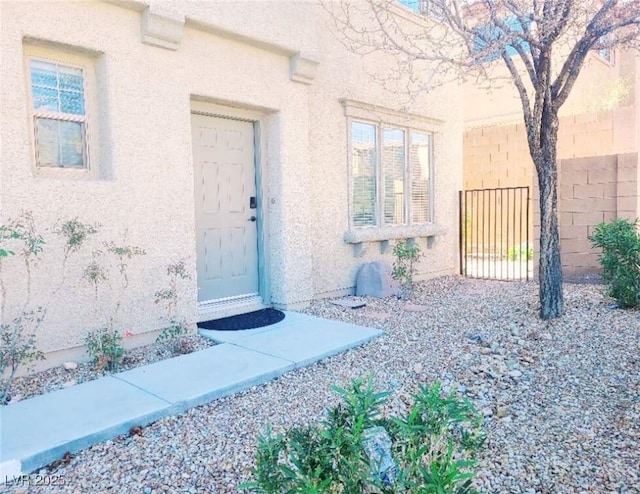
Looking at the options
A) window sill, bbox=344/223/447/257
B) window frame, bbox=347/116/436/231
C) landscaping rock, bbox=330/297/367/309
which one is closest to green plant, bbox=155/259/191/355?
landscaping rock, bbox=330/297/367/309

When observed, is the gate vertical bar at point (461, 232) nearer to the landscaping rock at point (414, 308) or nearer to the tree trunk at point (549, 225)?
the landscaping rock at point (414, 308)

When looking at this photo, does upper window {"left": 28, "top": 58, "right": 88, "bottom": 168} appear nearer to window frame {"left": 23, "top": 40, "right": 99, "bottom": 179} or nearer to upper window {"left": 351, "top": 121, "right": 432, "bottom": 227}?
window frame {"left": 23, "top": 40, "right": 99, "bottom": 179}

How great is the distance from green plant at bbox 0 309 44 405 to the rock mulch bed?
8 cm

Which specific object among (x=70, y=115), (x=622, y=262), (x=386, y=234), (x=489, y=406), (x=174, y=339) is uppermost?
(x=70, y=115)

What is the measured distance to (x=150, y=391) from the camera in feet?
11.7

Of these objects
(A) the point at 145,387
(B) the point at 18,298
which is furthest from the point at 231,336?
(B) the point at 18,298

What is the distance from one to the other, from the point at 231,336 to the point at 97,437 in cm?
209

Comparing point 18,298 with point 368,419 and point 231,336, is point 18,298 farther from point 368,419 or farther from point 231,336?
point 368,419

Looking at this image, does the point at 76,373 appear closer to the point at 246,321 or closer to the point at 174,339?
the point at 174,339

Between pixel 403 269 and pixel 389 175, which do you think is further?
pixel 389 175

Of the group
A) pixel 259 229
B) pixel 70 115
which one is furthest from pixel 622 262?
pixel 70 115

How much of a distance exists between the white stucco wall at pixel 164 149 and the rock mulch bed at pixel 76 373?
198 millimetres

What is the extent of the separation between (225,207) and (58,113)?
203cm

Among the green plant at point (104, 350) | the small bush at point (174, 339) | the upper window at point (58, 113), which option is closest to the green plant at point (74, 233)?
the upper window at point (58, 113)
